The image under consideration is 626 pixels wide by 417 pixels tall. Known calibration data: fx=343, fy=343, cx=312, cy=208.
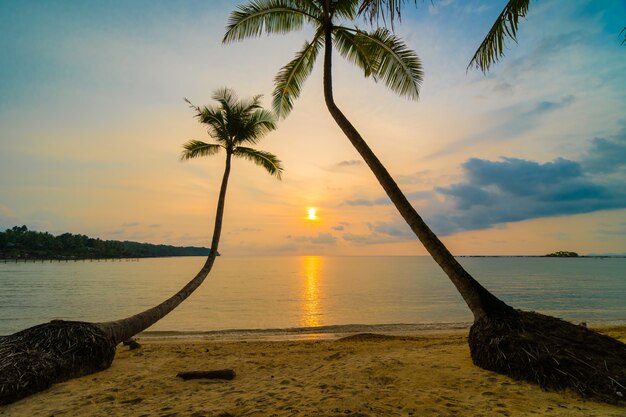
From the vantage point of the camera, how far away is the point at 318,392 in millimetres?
5699

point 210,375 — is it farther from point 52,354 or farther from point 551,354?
point 551,354

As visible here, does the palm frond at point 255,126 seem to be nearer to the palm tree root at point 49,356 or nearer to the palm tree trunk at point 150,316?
the palm tree trunk at point 150,316

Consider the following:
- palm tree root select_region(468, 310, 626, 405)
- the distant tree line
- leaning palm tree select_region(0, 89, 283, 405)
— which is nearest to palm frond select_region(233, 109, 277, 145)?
leaning palm tree select_region(0, 89, 283, 405)

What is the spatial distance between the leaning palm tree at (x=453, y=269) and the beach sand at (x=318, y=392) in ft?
1.41

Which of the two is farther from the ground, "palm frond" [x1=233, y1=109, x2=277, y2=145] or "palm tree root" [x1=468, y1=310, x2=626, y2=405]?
"palm frond" [x1=233, y1=109, x2=277, y2=145]

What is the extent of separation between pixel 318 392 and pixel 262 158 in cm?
1152

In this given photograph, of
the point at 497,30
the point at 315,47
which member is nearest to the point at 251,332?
the point at 315,47

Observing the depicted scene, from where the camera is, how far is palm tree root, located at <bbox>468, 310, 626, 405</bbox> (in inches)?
216

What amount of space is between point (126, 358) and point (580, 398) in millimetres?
10208

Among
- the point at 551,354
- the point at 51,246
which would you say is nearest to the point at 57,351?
the point at 551,354

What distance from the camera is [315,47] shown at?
10727 mm

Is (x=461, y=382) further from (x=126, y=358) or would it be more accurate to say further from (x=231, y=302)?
(x=231, y=302)

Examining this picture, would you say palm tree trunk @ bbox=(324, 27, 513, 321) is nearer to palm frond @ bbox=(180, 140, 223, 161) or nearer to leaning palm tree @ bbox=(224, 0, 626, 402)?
leaning palm tree @ bbox=(224, 0, 626, 402)

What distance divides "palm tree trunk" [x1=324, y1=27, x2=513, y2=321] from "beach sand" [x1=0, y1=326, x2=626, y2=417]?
1304 mm
